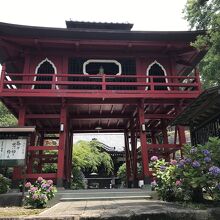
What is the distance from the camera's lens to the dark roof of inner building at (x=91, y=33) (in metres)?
12.4

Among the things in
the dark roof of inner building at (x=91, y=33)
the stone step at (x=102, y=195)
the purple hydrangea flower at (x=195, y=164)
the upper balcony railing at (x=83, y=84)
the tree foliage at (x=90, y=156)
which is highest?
the dark roof of inner building at (x=91, y=33)

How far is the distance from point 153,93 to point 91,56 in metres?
3.88

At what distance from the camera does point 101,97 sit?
12.3 m

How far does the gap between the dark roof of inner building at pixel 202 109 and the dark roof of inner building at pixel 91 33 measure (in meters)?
4.83

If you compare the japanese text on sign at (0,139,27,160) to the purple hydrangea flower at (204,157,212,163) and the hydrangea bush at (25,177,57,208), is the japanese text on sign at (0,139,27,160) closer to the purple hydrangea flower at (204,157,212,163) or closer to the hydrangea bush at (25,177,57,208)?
the hydrangea bush at (25,177,57,208)

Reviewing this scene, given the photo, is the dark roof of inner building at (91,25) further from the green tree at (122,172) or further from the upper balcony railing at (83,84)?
the green tree at (122,172)

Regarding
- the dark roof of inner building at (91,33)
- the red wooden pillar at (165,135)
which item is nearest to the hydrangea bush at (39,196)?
the dark roof of inner building at (91,33)

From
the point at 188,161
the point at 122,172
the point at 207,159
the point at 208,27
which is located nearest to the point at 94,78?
the point at 208,27

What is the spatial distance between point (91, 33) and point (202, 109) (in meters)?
6.77

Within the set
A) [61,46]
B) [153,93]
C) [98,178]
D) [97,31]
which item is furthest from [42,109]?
[98,178]

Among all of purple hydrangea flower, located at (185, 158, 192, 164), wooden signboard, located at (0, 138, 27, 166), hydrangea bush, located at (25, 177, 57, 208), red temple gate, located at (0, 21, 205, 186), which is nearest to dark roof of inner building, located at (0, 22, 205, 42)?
red temple gate, located at (0, 21, 205, 186)

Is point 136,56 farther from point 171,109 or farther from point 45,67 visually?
point 45,67

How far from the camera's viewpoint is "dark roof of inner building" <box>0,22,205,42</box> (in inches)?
488

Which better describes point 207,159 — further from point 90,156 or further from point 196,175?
point 90,156
